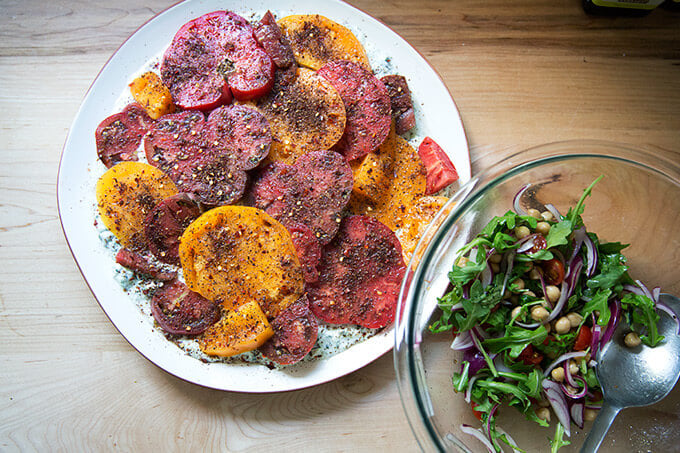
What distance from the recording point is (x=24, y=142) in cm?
241

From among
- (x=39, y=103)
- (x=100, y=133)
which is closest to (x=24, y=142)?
(x=39, y=103)

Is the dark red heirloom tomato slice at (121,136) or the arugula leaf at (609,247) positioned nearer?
the arugula leaf at (609,247)

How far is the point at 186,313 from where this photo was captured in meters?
2.11

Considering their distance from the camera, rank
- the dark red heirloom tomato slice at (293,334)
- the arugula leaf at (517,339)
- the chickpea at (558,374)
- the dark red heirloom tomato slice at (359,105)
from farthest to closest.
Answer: the dark red heirloom tomato slice at (359,105) < the dark red heirloom tomato slice at (293,334) < the chickpea at (558,374) < the arugula leaf at (517,339)

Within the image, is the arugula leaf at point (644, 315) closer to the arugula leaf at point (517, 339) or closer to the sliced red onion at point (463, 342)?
the arugula leaf at point (517, 339)

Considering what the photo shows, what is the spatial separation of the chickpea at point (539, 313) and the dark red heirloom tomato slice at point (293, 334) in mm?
874

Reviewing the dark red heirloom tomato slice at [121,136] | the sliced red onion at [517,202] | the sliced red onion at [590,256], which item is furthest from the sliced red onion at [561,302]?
the dark red heirloom tomato slice at [121,136]

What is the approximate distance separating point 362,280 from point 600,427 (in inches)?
43.0

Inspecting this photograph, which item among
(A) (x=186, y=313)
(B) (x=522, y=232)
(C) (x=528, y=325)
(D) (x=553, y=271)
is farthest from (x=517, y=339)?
(A) (x=186, y=313)

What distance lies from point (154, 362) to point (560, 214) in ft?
6.03

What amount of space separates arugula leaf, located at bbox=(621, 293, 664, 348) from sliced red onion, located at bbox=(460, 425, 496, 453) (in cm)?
72

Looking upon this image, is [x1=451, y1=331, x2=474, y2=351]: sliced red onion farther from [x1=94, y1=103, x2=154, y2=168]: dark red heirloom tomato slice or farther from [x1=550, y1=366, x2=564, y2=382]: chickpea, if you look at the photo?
[x1=94, y1=103, x2=154, y2=168]: dark red heirloom tomato slice

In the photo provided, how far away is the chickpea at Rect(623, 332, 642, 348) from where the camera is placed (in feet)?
6.16

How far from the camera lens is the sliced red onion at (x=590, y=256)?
1893mm
